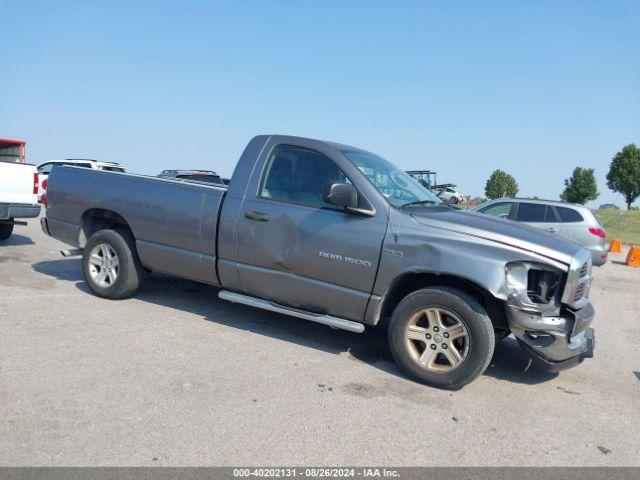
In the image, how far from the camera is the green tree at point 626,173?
78688mm

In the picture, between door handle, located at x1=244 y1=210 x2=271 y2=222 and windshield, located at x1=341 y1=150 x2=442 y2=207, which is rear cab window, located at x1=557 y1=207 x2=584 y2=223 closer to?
windshield, located at x1=341 y1=150 x2=442 y2=207

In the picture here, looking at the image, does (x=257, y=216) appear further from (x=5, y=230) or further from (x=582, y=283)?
(x=5, y=230)

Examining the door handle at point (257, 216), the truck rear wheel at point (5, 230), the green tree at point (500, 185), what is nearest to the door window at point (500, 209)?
the door handle at point (257, 216)

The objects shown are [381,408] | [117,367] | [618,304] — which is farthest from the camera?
[618,304]

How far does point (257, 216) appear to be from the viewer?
16.7 ft

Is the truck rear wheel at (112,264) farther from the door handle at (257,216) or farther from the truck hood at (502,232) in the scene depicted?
the truck hood at (502,232)

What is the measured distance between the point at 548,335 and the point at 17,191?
8.71 m

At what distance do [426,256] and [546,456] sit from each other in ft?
5.58

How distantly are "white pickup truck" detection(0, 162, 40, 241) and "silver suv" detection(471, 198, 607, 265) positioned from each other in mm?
8767

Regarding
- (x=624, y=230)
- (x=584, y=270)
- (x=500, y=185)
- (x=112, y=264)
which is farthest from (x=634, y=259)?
(x=500, y=185)

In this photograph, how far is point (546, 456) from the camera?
132 inches

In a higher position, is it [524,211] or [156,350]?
[524,211]

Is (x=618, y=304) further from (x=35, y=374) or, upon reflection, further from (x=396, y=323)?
(x=35, y=374)

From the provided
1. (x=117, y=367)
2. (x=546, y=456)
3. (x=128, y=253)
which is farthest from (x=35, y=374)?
(x=546, y=456)
